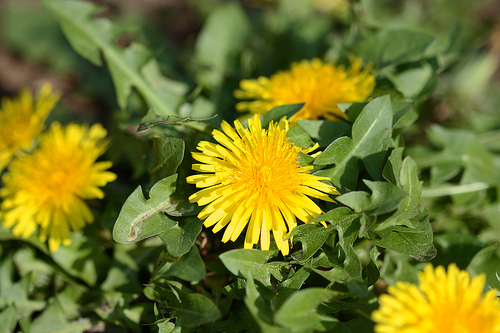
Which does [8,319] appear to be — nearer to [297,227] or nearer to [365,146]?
[297,227]

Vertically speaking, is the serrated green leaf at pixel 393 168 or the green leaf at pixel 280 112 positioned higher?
the green leaf at pixel 280 112

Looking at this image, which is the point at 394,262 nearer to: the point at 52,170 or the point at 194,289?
the point at 194,289

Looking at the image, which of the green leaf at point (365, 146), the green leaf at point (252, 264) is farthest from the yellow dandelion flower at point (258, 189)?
the green leaf at point (365, 146)

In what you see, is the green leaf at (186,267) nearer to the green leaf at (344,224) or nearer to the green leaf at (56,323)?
the green leaf at (344,224)

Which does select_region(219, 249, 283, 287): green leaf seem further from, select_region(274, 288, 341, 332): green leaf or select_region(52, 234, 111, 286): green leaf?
select_region(52, 234, 111, 286): green leaf

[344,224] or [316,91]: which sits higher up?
[316,91]

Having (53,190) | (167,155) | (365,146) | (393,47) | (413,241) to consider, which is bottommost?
(53,190)

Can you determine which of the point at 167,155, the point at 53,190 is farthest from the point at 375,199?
the point at 53,190
